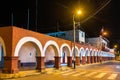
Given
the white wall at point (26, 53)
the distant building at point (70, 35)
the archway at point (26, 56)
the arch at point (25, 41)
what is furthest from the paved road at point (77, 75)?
the distant building at point (70, 35)

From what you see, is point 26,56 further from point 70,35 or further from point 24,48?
point 70,35

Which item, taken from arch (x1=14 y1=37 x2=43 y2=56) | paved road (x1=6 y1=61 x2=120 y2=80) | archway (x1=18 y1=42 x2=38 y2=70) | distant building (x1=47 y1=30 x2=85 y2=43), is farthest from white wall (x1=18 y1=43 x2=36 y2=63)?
Answer: distant building (x1=47 y1=30 x2=85 y2=43)

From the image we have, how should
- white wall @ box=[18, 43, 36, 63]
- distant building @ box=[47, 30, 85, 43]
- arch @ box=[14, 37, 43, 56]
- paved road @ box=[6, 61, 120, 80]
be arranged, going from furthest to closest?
distant building @ box=[47, 30, 85, 43] → white wall @ box=[18, 43, 36, 63] → arch @ box=[14, 37, 43, 56] → paved road @ box=[6, 61, 120, 80]

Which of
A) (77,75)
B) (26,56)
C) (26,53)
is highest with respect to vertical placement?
(26,53)

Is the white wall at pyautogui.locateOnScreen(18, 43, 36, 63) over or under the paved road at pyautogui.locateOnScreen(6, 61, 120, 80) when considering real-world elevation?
over

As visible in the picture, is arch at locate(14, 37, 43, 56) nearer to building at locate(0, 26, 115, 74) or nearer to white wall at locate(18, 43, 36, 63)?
building at locate(0, 26, 115, 74)

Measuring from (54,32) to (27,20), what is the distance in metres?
16.4

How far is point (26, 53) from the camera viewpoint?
31891 mm

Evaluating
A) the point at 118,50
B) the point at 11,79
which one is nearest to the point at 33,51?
the point at 11,79

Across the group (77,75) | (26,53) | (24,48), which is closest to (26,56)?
(26,53)

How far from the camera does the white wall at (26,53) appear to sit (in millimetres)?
31094

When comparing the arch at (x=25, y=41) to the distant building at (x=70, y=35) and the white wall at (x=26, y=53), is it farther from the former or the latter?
the distant building at (x=70, y=35)

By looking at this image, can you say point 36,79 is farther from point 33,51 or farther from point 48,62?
point 48,62

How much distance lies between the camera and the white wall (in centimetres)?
3109
